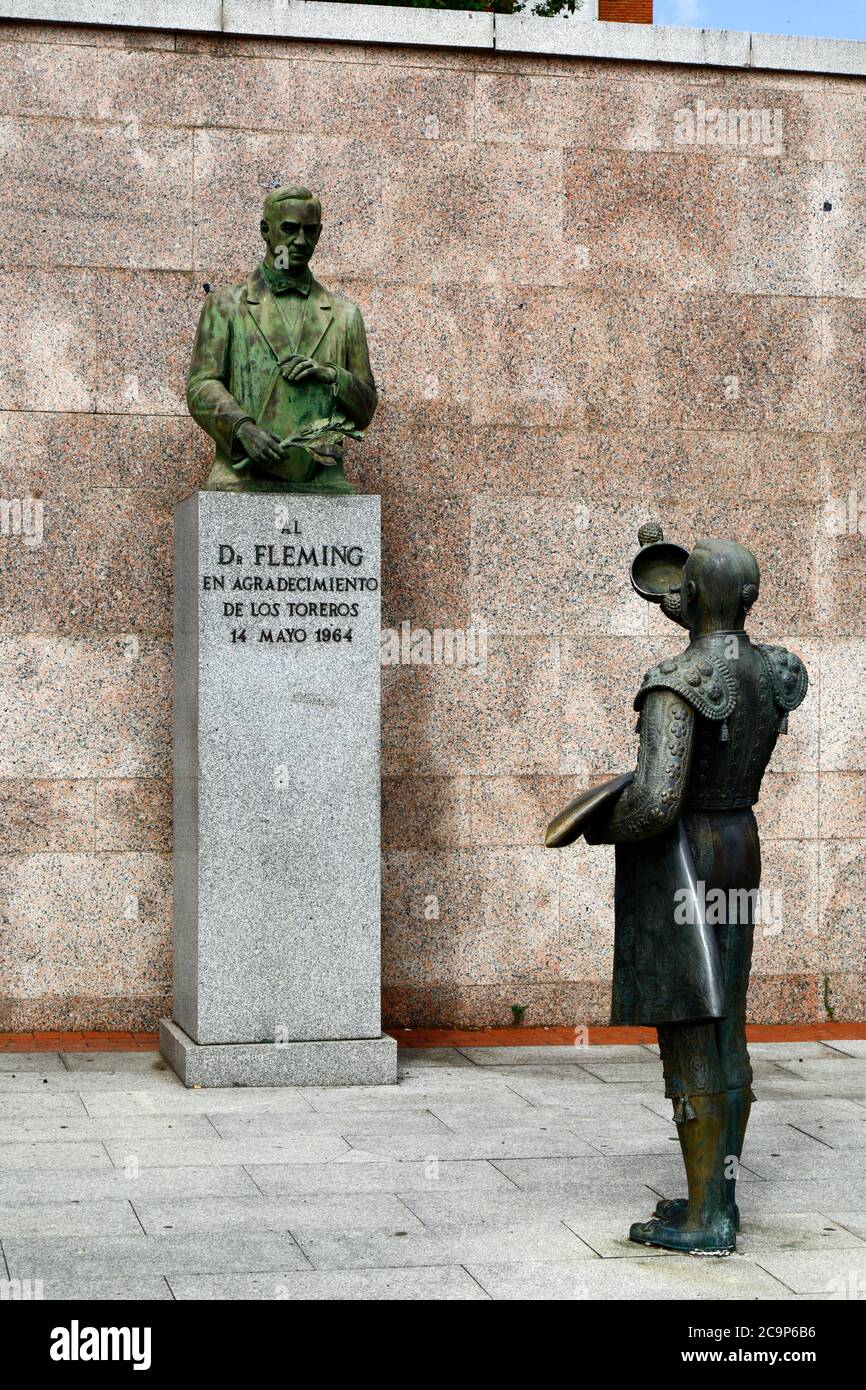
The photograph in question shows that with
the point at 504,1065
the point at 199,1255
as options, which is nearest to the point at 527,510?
the point at 504,1065

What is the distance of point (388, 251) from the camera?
1061 cm

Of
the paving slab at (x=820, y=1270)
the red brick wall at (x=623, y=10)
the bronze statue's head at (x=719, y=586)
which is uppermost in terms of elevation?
the red brick wall at (x=623, y=10)

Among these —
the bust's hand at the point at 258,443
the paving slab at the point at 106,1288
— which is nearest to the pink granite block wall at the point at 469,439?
the bust's hand at the point at 258,443

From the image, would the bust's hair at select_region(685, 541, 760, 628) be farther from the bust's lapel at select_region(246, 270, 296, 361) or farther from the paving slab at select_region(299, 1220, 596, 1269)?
the bust's lapel at select_region(246, 270, 296, 361)

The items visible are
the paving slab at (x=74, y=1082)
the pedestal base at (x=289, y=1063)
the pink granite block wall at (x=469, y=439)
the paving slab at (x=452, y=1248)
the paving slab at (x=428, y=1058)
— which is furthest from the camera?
the pink granite block wall at (x=469, y=439)

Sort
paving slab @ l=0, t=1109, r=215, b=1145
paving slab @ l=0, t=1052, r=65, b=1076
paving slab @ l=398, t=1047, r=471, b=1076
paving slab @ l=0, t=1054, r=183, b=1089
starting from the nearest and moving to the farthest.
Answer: paving slab @ l=0, t=1109, r=215, b=1145, paving slab @ l=0, t=1054, r=183, b=1089, paving slab @ l=0, t=1052, r=65, b=1076, paving slab @ l=398, t=1047, r=471, b=1076

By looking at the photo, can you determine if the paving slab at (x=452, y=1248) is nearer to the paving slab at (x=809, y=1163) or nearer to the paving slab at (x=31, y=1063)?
the paving slab at (x=809, y=1163)

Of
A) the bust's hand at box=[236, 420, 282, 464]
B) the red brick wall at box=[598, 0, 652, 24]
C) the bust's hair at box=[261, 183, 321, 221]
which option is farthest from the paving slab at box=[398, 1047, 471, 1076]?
the red brick wall at box=[598, 0, 652, 24]

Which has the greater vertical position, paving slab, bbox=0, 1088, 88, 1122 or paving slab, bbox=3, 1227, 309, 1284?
paving slab, bbox=0, 1088, 88, 1122

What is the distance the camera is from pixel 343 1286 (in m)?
5.95

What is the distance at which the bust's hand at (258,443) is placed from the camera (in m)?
9.08

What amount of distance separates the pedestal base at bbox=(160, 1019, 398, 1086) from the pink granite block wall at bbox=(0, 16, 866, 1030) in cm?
132

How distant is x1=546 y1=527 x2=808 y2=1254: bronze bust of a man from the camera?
247 inches

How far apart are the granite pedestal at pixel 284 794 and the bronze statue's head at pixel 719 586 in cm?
300
